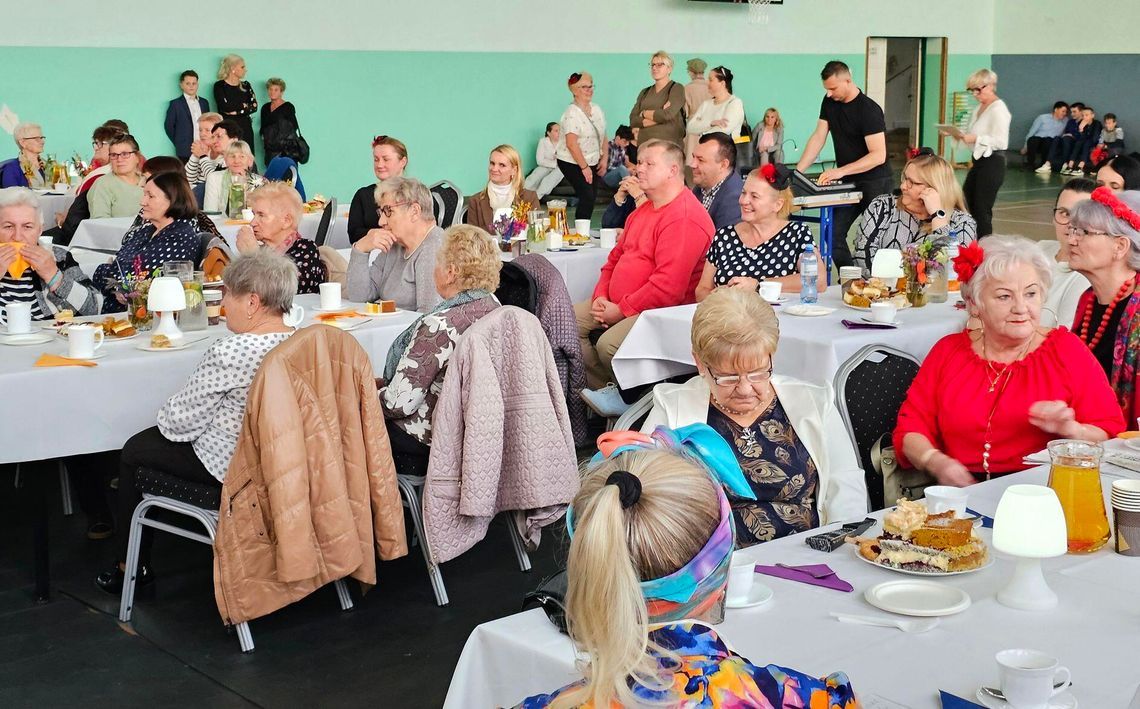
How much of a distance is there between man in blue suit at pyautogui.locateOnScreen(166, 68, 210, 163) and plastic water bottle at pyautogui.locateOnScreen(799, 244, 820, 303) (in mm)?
8786

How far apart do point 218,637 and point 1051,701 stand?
96.4 inches

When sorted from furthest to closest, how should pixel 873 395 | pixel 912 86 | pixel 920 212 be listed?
pixel 912 86
pixel 920 212
pixel 873 395

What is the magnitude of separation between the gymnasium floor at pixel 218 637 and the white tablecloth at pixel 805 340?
2.32ft

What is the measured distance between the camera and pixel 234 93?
12.2 meters

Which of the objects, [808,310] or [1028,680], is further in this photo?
[808,310]

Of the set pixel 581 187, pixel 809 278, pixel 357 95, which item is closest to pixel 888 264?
pixel 809 278

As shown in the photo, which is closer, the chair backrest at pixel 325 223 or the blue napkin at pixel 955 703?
the blue napkin at pixel 955 703

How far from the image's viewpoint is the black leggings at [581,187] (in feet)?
39.0

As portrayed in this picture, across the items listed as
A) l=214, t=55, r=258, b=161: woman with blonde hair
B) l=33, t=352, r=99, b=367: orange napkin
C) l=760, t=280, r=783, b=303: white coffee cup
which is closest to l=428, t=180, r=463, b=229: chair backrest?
l=760, t=280, r=783, b=303: white coffee cup

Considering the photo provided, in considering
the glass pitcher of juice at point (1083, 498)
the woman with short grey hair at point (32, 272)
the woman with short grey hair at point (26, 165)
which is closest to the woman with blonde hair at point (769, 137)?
the woman with short grey hair at point (26, 165)

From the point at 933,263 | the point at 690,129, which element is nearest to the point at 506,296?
the point at 933,263

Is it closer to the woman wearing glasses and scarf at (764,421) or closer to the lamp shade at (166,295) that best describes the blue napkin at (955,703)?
the woman wearing glasses and scarf at (764,421)

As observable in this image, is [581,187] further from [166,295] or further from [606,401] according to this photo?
[166,295]

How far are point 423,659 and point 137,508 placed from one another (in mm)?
901
